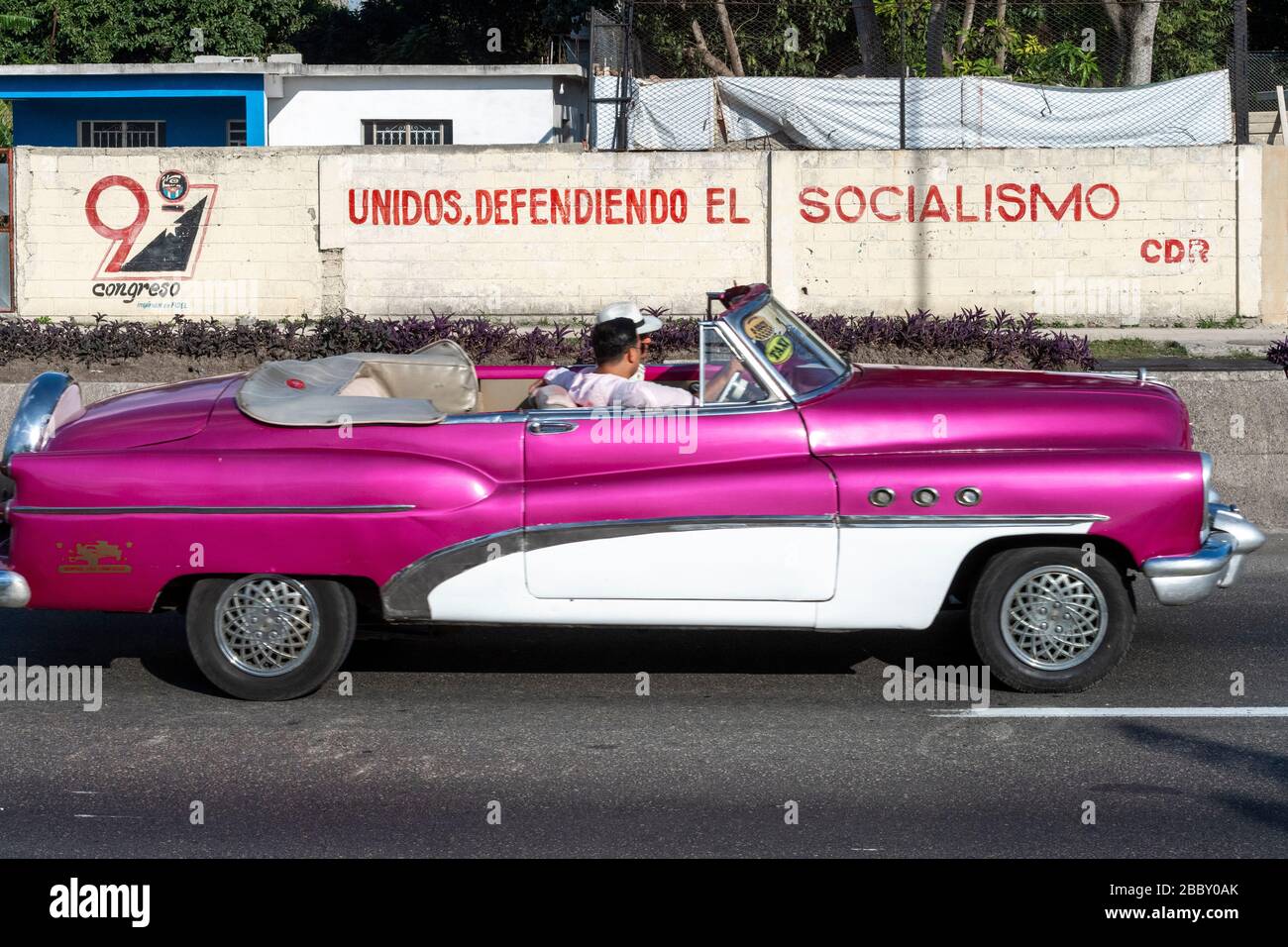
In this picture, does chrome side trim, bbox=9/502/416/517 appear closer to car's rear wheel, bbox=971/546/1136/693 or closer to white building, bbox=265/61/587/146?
car's rear wheel, bbox=971/546/1136/693

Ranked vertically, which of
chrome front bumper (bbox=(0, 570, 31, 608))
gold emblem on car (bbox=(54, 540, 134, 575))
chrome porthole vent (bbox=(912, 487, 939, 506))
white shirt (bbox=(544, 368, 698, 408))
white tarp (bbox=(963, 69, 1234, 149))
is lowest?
chrome front bumper (bbox=(0, 570, 31, 608))

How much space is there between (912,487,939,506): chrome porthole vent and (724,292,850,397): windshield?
0.64 meters

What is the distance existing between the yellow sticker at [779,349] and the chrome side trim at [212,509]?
1.51 m

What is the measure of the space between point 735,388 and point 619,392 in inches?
20.9

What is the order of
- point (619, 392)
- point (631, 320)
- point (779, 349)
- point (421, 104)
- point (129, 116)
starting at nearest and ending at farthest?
1. point (779, 349)
2. point (619, 392)
3. point (631, 320)
4. point (421, 104)
5. point (129, 116)

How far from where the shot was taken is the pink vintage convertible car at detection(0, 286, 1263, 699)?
232 inches

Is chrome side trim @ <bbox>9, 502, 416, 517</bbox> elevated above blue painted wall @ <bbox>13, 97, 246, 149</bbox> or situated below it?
below

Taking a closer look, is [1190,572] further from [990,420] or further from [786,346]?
[786,346]

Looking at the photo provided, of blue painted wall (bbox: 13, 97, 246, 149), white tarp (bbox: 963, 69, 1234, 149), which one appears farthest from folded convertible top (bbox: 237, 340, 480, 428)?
blue painted wall (bbox: 13, 97, 246, 149)

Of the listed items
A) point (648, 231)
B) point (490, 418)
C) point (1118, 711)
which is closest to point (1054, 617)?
point (1118, 711)

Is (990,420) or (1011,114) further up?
(1011,114)

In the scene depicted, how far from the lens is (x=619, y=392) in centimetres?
648

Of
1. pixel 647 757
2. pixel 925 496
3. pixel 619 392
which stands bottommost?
pixel 647 757
